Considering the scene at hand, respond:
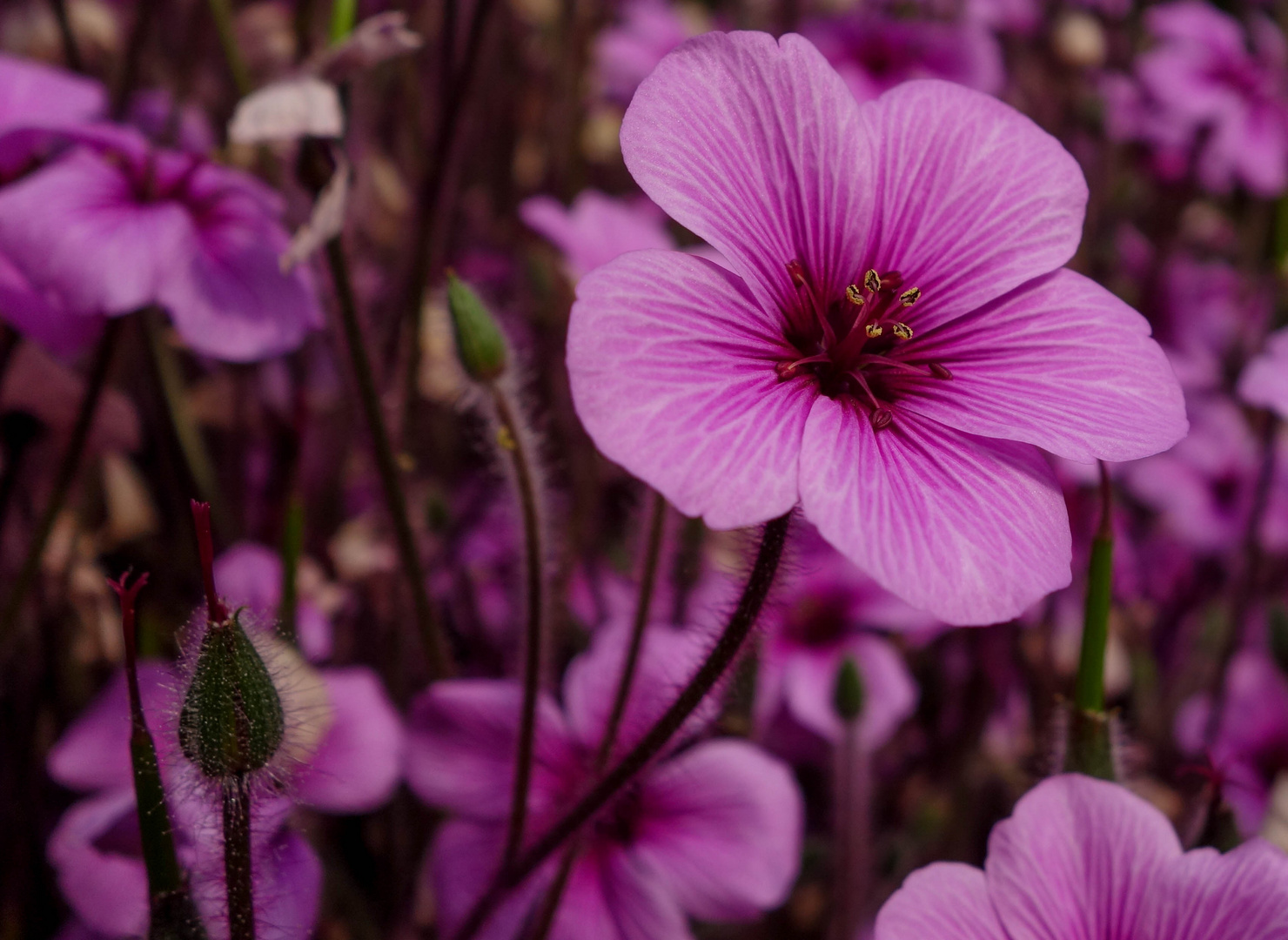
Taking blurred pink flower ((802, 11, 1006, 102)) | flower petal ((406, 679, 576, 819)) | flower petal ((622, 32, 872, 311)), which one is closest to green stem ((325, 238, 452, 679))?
flower petal ((406, 679, 576, 819))

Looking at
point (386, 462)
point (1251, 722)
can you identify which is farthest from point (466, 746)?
point (1251, 722)

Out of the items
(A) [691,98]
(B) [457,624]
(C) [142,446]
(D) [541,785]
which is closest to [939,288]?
(A) [691,98]

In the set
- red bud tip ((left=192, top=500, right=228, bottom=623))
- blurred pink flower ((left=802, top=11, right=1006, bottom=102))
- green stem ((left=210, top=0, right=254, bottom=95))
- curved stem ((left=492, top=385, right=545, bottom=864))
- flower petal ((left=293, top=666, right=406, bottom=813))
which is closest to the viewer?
red bud tip ((left=192, top=500, right=228, bottom=623))

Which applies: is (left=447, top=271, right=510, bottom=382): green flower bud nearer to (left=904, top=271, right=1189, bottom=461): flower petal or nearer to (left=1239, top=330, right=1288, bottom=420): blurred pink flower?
(left=904, top=271, right=1189, bottom=461): flower petal

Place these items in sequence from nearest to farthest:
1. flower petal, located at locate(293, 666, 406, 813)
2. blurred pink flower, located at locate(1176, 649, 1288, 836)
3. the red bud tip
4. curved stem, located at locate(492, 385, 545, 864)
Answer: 1. the red bud tip
2. curved stem, located at locate(492, 385, 545, 864)
3. flower petal, located at locate(293, 666, 406, 813)
4. blurred pink flower, located at locate(1176, 649, 1288, 836)

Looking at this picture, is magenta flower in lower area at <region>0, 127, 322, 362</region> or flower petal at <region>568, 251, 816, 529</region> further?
magenta flower in lower area at <region>0, 127, 322, 362</region>
